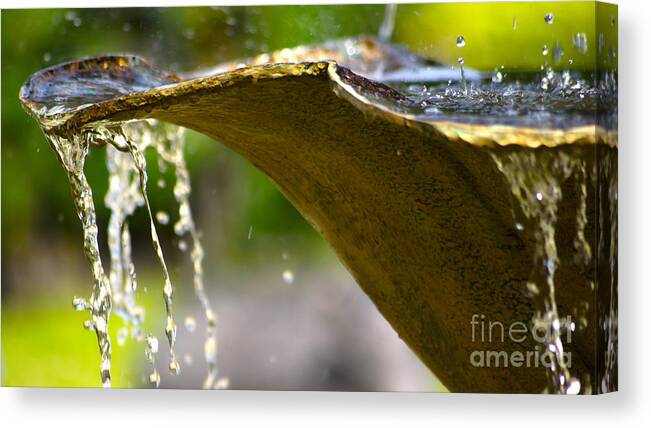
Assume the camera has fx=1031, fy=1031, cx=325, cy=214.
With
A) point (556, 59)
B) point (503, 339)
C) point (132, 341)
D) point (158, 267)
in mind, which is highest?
point (556, 59)

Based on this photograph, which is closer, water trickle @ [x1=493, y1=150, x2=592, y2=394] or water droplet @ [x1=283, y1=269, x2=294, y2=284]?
water trickle @ [x1=493, y1=150, x2=592, y2=394]

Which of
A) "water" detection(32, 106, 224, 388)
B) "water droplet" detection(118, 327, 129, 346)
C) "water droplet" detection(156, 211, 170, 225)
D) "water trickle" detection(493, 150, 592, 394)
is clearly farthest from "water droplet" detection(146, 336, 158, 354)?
"water trickle" detection(493, 150, 592, 394)

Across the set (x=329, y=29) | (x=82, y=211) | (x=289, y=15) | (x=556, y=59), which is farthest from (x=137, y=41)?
(x=556, y=59)

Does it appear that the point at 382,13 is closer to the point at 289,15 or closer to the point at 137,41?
the point at 289,15

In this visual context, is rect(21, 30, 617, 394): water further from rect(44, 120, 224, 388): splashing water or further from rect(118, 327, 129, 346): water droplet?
rect(118, 327, 129, 346): water droplet

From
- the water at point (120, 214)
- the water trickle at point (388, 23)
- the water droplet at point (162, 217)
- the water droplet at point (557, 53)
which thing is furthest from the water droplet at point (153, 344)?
the water droplet at point (557, 53)

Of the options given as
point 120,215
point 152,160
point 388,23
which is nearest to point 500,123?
point 120,215

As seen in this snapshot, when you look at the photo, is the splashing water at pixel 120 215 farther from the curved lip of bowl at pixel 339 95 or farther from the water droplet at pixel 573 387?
the water droplet at pixel 573 387
